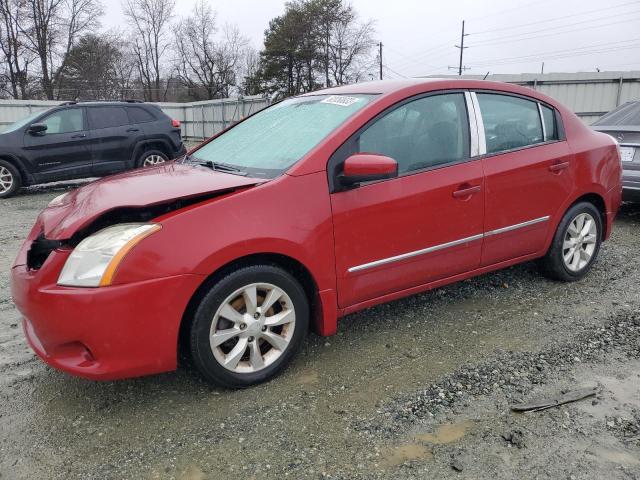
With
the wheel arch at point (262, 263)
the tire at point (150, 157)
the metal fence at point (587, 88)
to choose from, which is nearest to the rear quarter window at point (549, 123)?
the wheel arch at point (262, 263)

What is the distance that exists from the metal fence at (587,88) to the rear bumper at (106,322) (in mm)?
13174

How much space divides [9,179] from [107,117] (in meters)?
2.05

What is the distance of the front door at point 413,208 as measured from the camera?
2.88 m

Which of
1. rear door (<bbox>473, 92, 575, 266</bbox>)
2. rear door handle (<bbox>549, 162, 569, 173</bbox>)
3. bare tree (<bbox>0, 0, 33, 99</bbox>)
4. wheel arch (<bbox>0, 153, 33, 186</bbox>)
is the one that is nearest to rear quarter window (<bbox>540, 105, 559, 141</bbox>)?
rear door (<bbox>473, 92, 575, 266</bbox>)

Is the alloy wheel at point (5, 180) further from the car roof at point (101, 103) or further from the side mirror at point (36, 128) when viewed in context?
the car roof at point (101, 103)

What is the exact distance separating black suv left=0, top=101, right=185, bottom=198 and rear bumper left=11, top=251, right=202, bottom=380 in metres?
7.66

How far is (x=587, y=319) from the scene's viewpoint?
11.5ft

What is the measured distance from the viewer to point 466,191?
10.7 feet

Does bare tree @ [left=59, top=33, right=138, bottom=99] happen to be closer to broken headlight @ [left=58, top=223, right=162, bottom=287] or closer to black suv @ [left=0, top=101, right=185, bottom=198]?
black suv @ [left=0, top=101, right=185, bottom=198]

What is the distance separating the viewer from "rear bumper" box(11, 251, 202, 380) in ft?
7.46

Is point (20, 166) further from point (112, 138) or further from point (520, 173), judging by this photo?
point (520, 173)

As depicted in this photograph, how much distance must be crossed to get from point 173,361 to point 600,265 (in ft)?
13.1

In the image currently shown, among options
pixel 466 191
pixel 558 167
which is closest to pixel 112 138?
pixel 466 191

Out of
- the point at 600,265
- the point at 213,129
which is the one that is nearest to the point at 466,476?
the point at 600,265
